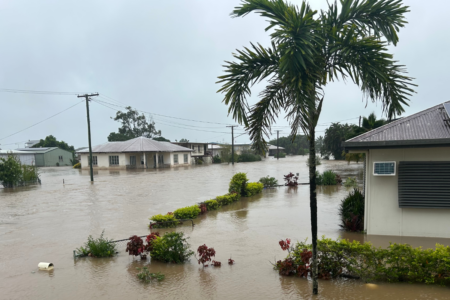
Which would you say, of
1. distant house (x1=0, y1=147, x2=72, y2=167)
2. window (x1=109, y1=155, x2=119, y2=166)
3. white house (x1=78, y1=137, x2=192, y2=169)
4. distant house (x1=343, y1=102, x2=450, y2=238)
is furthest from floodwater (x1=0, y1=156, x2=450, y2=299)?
distant house (x1=0, y1=147, x2=72, y2=167)

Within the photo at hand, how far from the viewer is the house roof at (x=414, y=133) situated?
7941 mm

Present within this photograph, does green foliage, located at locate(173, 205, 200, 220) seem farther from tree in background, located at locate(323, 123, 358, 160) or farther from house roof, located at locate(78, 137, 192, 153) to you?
tree in background, located at locate(323, 123, 358, 160)

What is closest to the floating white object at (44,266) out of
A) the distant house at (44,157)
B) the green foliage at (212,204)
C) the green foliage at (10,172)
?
the green foliage at (212,204)

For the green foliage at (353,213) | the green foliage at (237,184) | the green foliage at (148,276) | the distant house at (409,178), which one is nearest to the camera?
the green foliage at (148,276)

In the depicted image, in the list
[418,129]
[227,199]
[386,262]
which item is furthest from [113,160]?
[386,262]

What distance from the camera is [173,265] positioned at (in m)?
7.32

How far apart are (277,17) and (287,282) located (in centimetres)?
464

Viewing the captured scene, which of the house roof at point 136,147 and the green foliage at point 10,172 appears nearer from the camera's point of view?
the green foliage at point 10,172

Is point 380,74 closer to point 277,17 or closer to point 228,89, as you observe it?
point 277,17

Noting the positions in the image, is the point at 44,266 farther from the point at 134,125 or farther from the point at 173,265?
the point at 134,125

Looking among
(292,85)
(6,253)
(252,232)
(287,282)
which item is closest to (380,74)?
(292,85)

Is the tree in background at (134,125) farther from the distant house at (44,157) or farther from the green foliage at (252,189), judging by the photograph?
the green foliage at (252,189)

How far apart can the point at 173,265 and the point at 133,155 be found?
45.0m

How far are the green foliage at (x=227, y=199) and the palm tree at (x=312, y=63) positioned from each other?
30.5ft
